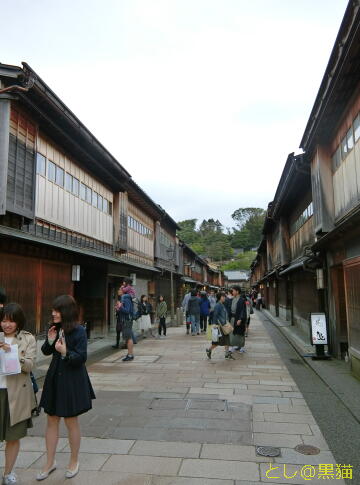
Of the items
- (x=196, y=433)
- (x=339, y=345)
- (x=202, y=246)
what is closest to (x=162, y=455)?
(x=196, y=433)

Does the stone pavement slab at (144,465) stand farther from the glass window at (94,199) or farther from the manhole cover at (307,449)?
the glass window at (94,199)

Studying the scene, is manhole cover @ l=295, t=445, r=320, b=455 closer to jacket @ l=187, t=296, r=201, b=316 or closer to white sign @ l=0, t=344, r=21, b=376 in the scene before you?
white sign @ l=0, t=344, r=21, b=376

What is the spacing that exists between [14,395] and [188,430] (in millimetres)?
2631

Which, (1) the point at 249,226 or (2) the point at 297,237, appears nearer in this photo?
(2) the point at 297,237

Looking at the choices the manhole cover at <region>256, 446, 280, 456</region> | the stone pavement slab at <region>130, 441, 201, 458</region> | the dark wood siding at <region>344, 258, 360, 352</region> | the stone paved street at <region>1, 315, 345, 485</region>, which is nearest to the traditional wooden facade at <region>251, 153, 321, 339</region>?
the dark wood siding at <region>344, 258, 360, 352</region>

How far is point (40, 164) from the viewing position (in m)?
11.7

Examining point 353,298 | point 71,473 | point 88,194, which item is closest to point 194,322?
point 88,194

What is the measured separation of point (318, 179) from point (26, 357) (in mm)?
9845

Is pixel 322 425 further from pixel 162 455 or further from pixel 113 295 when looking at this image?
pixel 113 295

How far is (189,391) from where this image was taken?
7715mm

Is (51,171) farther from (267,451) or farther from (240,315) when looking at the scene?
(267,451)

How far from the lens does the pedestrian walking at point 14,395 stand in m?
3.92

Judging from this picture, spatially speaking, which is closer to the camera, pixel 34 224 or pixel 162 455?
pixel 162 455

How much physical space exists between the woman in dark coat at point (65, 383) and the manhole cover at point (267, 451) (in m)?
2.18
